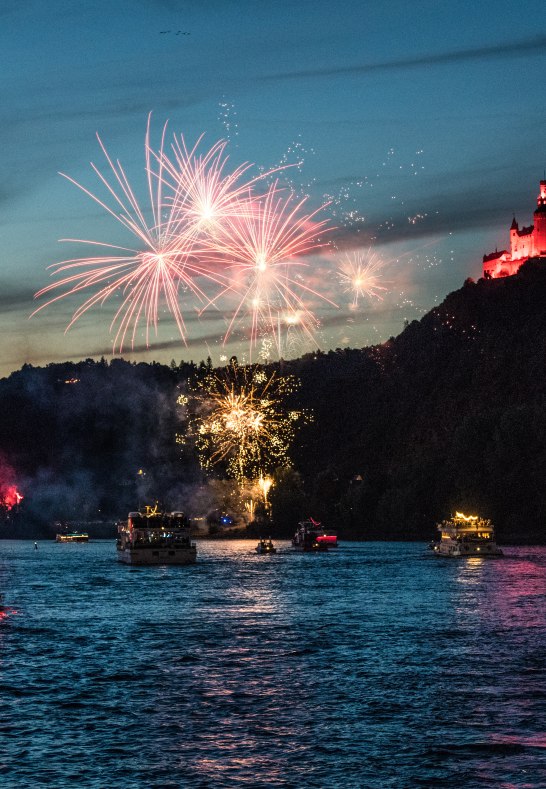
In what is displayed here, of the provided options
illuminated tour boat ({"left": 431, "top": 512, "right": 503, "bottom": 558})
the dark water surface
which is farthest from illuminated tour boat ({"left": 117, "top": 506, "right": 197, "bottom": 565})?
the dark water surface

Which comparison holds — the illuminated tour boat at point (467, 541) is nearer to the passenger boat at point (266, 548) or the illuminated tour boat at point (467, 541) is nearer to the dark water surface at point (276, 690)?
the passenger boat at point (266, 548)

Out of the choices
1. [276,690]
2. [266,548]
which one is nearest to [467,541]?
[266,548]

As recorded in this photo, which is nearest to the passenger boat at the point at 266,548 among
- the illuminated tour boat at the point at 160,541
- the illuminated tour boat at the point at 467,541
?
the illuminated tour boat at the point at 467,541

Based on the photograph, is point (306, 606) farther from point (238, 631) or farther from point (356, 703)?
point (356, 703)

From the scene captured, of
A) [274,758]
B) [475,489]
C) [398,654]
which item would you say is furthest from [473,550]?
[274,758]

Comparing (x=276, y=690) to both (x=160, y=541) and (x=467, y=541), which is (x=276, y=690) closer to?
(x=160, y=541)
